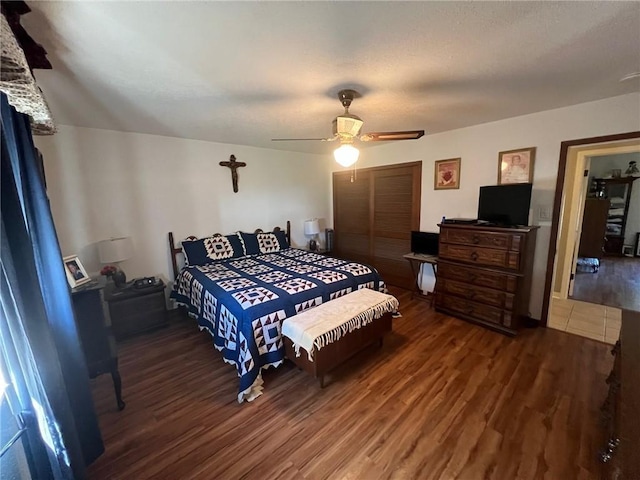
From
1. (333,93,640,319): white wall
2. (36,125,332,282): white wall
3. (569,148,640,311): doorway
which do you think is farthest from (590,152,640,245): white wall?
(36,125,332,282): white wall

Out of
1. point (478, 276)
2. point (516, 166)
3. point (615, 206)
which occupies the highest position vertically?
point (516, 166)

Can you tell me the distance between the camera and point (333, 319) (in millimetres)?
2164

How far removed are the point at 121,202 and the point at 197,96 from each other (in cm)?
187

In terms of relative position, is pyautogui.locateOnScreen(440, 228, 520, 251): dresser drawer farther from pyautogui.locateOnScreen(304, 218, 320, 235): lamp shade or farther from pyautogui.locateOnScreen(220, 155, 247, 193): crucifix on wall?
pyautogui.locateOnScreen(220, 155, 247, 193): crucifix on wall

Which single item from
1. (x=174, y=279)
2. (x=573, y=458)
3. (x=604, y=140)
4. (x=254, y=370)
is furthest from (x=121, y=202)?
(x=604, y=140)

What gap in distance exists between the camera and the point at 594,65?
5.82 feet

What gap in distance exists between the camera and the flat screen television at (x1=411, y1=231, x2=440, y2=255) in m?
3.66

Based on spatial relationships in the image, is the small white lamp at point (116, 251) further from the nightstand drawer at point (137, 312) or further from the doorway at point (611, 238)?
the doorway at point (611, 238)

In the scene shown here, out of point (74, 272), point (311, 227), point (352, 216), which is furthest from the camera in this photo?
point (352, 216)

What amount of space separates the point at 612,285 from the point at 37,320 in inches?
266

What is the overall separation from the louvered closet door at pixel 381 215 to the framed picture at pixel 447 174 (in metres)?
0.27

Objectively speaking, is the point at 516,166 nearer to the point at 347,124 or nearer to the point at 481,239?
the point at 481,239

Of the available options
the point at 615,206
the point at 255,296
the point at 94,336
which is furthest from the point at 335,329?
the point at 615,206

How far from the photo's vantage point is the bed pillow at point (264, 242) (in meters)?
3.94
